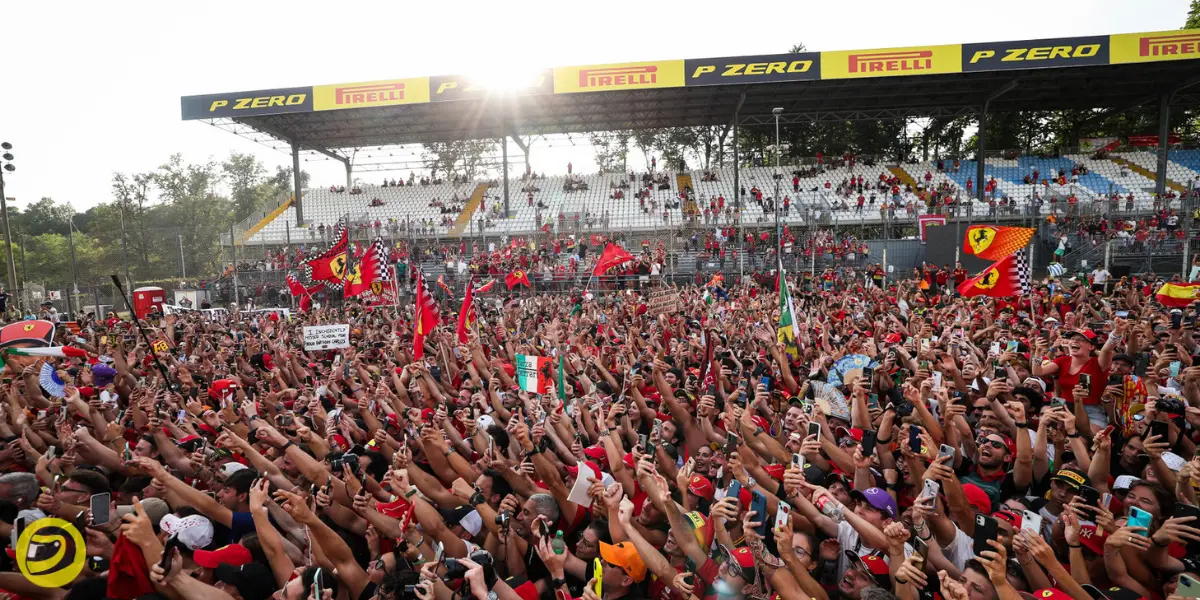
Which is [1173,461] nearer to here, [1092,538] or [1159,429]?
[1159,429]

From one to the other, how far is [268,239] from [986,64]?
3329cm

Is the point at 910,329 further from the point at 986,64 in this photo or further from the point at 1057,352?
the point at 986,64

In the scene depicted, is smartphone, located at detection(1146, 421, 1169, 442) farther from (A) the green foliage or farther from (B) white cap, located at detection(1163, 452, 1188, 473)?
(A) the green foliage

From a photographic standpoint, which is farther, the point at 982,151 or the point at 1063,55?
the point at 982,151

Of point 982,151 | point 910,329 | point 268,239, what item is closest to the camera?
point 910,329

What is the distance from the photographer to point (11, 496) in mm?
4320

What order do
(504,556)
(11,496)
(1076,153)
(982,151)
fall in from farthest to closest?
(1076,153) → (982,151) → (11,496) → (504,556)

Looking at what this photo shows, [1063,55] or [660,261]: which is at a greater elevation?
[1063,55]

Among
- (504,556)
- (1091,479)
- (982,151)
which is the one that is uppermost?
(982,151)

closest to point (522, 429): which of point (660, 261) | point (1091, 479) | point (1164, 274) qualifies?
point (1091, 479)

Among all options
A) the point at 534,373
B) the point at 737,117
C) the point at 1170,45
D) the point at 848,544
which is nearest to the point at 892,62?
the point at 737,117

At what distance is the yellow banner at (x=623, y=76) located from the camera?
86.4ft

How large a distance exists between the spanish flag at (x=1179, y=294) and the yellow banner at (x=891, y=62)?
1830 centimetres

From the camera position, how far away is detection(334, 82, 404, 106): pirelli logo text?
90.6 feet
